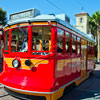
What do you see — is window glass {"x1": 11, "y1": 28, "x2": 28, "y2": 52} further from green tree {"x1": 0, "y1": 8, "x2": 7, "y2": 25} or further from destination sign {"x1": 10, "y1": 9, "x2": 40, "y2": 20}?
green tree {"x1": 0, "y1": 8, "x2": 7, "y2": 25}

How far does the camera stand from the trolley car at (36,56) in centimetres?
384

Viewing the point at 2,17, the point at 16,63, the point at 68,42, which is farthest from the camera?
the point at 2,17

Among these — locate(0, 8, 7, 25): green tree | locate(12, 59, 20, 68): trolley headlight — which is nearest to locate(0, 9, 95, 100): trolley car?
locate(12, 59, 20, 68): trolley headlight

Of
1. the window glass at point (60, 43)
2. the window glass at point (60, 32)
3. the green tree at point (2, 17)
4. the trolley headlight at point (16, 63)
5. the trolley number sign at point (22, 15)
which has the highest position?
the green tree at point (2, 17)

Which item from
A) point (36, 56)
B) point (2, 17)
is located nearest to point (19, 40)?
point (36, 56)

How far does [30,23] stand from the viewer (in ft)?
13.8

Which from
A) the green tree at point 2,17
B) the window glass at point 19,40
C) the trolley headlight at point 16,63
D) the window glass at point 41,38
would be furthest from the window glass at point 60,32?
the green tree at point 2,17

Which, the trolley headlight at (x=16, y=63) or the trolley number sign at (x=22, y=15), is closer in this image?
the trolley headlight at (x=16, y=63)

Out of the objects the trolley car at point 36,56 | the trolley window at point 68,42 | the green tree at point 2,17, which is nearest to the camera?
the trolley car at point 36,56

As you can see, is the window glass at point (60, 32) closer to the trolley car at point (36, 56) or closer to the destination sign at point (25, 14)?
the trolley car at point (36, 56)

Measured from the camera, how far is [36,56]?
406cm

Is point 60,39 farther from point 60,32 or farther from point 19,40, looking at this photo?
point 19,40

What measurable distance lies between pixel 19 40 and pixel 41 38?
0.80 metres

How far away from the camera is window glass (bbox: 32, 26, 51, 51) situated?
4223 millimetres
